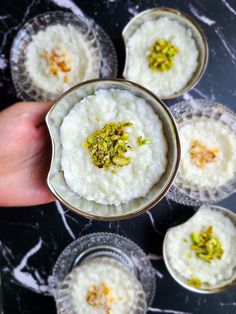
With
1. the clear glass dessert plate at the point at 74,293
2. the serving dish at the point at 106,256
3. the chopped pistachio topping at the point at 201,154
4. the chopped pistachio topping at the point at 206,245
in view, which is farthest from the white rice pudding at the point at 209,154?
the clear glass dessert plate at the point at 74,293

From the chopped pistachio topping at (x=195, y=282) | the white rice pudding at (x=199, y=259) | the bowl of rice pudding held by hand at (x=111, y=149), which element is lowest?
the chopped pistachio topping at (x=195, y=282)

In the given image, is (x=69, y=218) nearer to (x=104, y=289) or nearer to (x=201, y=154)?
(x=104, y=289)

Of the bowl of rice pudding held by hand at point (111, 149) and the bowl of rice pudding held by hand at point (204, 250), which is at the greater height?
the bowl of rice pudding held by hand at point (111, 149)

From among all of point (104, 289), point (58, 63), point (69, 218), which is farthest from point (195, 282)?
point (58, 63)

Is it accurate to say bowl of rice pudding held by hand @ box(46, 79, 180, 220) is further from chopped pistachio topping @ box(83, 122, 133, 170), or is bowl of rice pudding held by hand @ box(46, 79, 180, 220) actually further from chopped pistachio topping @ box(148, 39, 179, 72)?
chopped pistachio topping @ box(148, 39, 179, 72)

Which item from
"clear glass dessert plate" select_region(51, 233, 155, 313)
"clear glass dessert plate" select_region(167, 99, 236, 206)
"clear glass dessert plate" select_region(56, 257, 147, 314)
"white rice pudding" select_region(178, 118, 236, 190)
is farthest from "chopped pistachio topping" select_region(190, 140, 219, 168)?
"clear glass dessert plate" select_region(56, 257, 147, 314)

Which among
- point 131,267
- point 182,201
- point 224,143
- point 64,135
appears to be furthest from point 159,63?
point 131,267

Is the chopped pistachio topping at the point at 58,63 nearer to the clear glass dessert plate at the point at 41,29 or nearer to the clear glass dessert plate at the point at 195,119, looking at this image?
the clear glass dessert plate at the point at 41,29

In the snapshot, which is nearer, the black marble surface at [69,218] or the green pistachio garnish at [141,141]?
the green pistachio garnish at [141,141]
